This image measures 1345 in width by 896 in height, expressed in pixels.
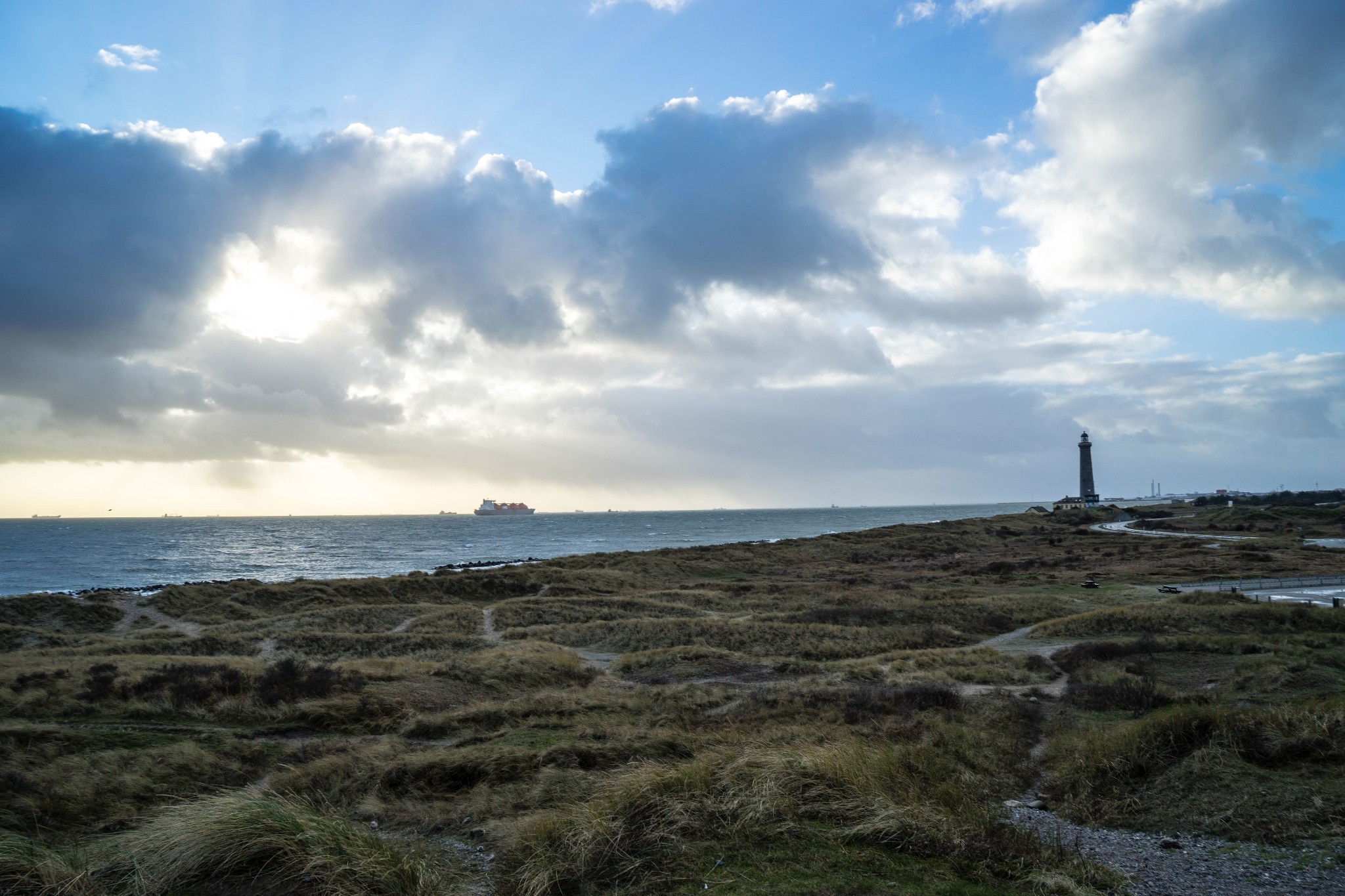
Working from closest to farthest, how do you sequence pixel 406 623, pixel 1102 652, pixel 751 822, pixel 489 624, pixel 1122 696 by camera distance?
1. pixel 751 822
2. pixel 1122 696
3. pixel 1102 652
4. pixel 489 624
5. pixel 406 623

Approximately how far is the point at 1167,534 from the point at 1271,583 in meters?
62.1

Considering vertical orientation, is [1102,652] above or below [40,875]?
below

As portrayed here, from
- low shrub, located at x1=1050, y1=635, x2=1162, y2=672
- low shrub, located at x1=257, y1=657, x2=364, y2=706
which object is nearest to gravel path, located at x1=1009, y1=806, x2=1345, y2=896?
low shrub, located at x1=1050, y1=635, x2=1162, y2=672

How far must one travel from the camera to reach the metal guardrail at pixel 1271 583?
42219 mm

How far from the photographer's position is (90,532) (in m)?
185

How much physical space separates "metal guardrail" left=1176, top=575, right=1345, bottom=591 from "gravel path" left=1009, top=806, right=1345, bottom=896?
4100cm

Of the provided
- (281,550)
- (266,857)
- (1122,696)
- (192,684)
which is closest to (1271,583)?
(1122,696)

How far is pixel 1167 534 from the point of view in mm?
96500

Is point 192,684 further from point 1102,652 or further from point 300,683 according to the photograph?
point 1102,652

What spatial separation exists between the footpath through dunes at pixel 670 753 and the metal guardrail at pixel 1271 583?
11677 millimetres

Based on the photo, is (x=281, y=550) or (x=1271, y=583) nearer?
(x=1271, y=583)

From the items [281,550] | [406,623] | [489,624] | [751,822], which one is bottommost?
[281,550]

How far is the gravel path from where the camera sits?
7.70 m

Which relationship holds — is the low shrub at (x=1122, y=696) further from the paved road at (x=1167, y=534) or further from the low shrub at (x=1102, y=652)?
the paved road at (x=1167, y=534)
